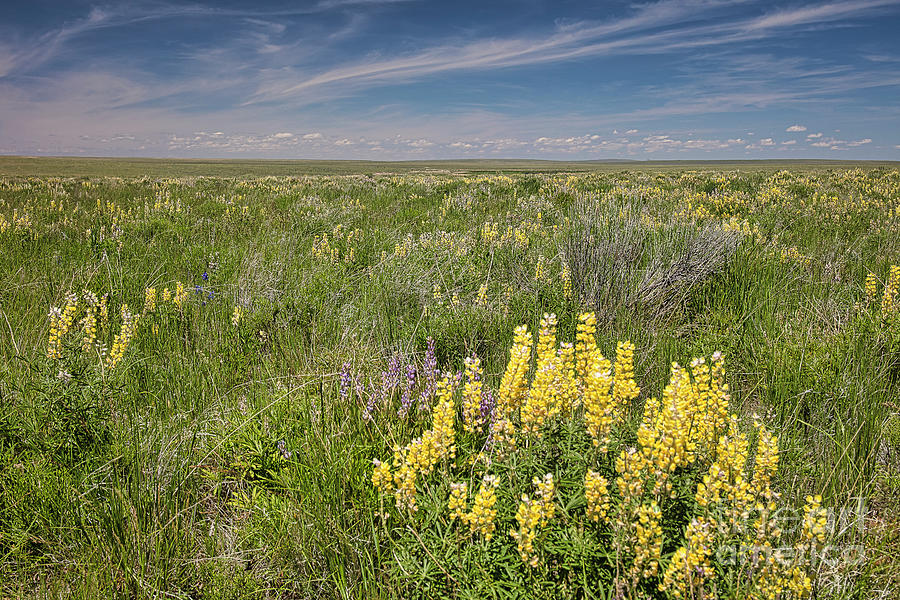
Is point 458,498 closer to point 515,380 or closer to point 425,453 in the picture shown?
point 425,453

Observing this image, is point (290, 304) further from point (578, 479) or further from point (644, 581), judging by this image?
point (644, 581)

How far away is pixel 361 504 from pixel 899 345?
3.51 metres

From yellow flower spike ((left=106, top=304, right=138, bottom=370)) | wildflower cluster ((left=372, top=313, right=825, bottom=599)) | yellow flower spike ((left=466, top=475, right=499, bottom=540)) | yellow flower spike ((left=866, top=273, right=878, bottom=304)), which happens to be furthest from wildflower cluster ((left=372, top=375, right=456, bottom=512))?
yellow flower spike ((left=866, top=273, right=878, bottom=304))

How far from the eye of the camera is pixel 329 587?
1799mm

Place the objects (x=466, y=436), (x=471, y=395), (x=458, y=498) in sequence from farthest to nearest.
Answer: (x=466, y=436)
(x=471, y=395)
(x=458, y=498)

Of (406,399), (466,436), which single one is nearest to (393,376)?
(406,399)

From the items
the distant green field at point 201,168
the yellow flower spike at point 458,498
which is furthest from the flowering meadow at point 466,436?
the distant green field at point 201,168

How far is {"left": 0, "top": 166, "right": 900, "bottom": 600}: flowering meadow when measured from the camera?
1.57m

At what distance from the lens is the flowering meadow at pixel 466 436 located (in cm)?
157

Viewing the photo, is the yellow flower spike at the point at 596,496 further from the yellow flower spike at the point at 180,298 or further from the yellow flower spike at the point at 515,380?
the yellow flower spike at the point at 180,298

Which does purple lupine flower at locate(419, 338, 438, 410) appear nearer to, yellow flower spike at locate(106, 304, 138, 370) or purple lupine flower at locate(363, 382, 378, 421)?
purple lupine flower at locate(363, 382, 378, 421)

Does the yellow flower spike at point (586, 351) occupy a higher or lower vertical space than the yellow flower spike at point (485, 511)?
higher

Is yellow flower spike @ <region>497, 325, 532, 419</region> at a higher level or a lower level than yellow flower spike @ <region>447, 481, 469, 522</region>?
higher

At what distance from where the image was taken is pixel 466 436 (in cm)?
225
